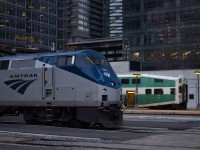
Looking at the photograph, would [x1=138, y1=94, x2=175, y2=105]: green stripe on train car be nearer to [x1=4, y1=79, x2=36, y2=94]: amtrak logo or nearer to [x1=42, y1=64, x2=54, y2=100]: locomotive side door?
[x1=4, y1=79, x2=36, y2=94]: amtrak logo

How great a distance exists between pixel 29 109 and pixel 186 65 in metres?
85.6

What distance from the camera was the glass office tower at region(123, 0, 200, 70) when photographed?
10675 centimetres

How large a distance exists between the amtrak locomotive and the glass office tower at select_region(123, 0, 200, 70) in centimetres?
8359

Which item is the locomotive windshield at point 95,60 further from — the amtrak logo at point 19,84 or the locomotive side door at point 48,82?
the amtrak logo at point 19,84

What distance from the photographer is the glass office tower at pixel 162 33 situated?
107 metres

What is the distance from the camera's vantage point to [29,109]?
25.1m

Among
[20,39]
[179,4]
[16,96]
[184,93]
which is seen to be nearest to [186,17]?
[179,4]

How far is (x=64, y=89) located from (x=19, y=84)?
366cm

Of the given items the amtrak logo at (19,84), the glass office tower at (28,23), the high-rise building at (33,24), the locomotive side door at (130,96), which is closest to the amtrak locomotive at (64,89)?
the amtrak logo at (19,84)

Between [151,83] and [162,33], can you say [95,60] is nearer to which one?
[151,83]

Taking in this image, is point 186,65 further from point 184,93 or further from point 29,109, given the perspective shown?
point 29,109

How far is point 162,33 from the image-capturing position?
112000 mm

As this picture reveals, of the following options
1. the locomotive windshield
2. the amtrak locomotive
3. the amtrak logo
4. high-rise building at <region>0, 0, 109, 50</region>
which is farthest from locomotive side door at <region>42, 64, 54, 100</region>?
high-rise building at <region>0, 0, 109, 50</region>

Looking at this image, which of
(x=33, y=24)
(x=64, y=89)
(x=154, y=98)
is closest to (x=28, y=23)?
(x=33, y=24)
